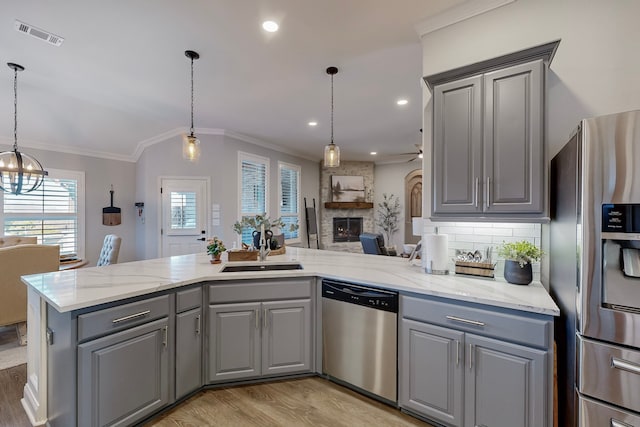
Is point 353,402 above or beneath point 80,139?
beneath

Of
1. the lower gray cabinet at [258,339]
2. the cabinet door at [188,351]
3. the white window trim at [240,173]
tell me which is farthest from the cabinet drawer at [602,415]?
the white window trim at [240,173]

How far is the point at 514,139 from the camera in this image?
1853mm

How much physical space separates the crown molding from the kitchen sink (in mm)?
2281

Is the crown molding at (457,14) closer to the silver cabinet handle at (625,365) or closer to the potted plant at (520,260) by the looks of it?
the potted plant at (520,260)

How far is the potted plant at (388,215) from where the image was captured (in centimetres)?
823

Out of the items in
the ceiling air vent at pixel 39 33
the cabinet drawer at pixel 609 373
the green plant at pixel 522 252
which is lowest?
the cabinet drawer at pixel 609 373

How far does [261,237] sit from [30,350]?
1.83 metres

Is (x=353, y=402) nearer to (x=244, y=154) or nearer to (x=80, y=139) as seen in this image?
(x=244, y=154)

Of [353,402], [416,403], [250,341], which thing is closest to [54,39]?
[250,341]

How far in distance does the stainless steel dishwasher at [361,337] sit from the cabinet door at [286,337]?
152mm

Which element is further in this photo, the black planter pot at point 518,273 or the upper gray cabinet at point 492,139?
the black planter pot at point 518,273

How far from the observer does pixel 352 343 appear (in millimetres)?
2264

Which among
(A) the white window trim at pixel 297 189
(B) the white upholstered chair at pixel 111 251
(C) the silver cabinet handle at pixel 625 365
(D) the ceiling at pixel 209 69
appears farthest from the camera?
(A) the white window trim at pixel 297 189

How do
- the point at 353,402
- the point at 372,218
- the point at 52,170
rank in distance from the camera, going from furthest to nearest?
the point at 372,218 → the point at 52,170 → the point at 353,402
